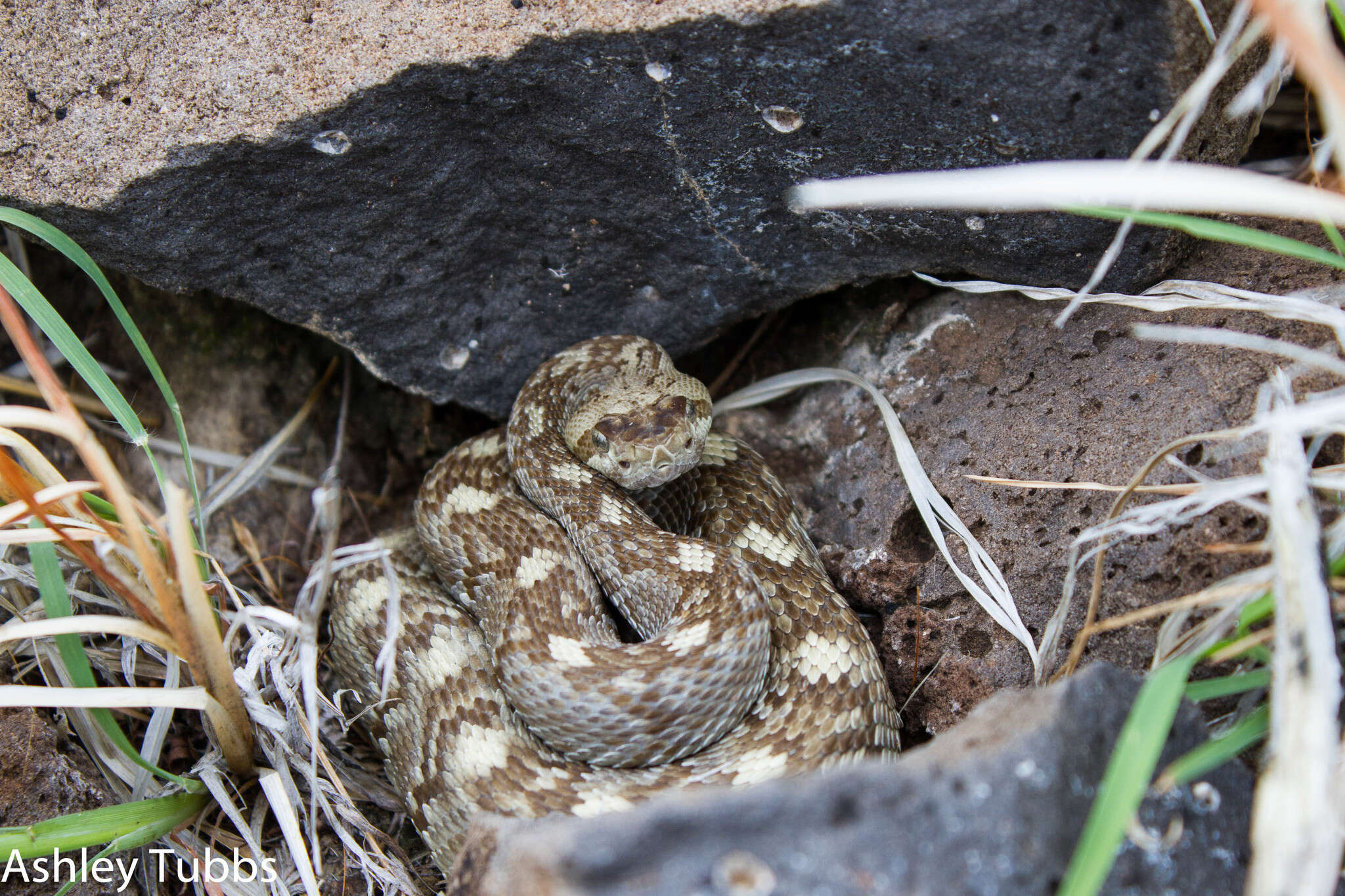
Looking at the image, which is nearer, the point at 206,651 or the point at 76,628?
the point at 76,628

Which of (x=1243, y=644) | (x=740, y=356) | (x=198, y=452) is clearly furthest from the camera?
(x=740, y=356)

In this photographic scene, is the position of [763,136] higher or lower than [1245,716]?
higher

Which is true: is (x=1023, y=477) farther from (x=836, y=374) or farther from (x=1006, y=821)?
(x=1006, y=821)

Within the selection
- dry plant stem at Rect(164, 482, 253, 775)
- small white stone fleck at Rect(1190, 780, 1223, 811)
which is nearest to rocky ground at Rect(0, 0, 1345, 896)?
small white stone fleck at Rect(1190, 780, 1223, 811)

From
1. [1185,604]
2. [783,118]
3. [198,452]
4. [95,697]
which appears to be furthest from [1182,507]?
[198,452]

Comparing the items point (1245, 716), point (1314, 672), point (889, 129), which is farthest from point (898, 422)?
point (1314, 672)

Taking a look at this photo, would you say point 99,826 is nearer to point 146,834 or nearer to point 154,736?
point 146,834

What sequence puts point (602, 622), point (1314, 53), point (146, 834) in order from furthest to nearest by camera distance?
1. point (602, 622)
2. point (146, 834)
3. point (1314, 53)
